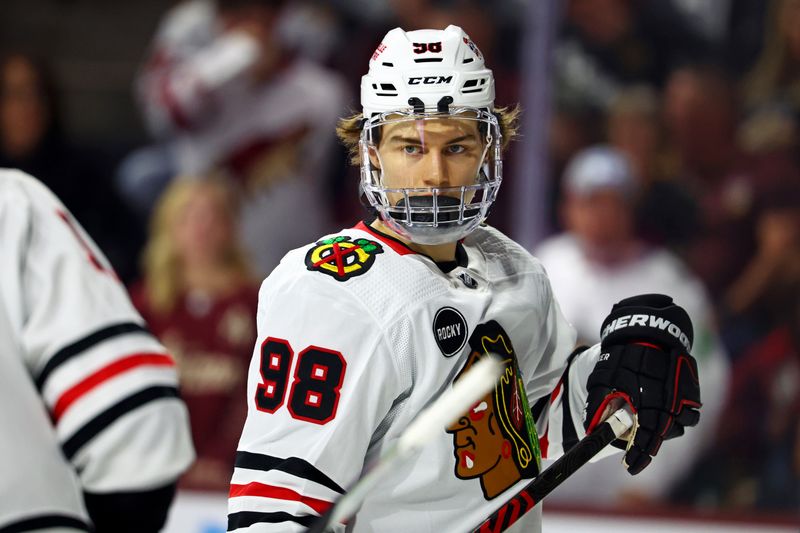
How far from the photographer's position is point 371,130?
5.85 ft

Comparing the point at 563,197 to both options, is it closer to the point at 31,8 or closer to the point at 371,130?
the point at 31,8

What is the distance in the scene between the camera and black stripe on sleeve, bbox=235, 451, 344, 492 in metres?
1.57

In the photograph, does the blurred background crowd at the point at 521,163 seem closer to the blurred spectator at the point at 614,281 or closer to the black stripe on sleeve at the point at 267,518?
the blurred spectator at the point at 614,281

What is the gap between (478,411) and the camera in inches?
67.6

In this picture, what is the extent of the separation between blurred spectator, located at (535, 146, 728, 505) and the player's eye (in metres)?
2.18

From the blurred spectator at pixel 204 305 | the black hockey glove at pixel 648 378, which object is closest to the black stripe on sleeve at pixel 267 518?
the black hockey glove at pixel 648 378

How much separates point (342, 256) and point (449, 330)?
176 mm

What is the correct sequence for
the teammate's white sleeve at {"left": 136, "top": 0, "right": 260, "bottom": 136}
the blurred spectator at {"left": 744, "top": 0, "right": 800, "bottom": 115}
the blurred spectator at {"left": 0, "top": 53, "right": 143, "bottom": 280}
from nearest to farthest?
the blurred spectator at {"left": 744, "top": 0, "right": 800, "bottom": 115} < the blurred spectator at {"left": 0, "top": 53, "right": 143, "bottom": 280} < the teammate's white sleeve at {"left": 136, "top": 0, "right": 260, "bottom": 136}

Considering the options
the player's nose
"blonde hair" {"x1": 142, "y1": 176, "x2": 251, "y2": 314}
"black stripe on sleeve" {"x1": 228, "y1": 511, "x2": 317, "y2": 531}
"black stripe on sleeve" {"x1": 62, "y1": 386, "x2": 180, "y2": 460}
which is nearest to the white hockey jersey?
"black stripe on sleeve" {"x1": 228, "y1": 511, "x2": 317, "y2": 531}

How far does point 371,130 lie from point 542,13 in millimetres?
2606

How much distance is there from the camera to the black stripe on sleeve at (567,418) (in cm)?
195

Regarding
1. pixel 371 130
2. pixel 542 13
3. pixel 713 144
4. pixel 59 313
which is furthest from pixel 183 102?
pixel 59 313

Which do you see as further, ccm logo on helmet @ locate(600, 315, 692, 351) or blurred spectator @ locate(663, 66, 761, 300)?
blurred spectator @ locate(663, 66, 761, 300)

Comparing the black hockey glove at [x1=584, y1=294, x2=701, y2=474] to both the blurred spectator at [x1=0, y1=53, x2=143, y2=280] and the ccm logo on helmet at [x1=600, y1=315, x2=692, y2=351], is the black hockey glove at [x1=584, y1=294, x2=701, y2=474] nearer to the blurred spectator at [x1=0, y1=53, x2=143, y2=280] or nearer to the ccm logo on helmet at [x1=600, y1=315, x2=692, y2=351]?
the ccm logo on helmet at [x1=600, y1=315, x2=692, y2=351]
